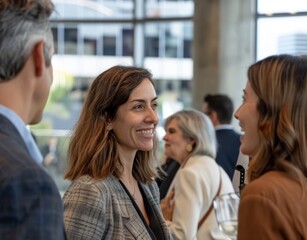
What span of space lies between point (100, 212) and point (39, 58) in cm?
118

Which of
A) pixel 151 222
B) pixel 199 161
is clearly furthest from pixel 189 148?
pixel 151 222

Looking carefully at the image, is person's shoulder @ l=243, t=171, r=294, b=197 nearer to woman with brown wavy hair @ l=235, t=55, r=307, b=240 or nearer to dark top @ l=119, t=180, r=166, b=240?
woman with brown wavy hair @ l=235, t=55, r=307, b=240

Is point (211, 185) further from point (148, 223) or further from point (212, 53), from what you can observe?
point (212, 53)

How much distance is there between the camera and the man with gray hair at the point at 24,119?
57.1 inches

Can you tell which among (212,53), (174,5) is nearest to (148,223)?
Answer: (212,53)

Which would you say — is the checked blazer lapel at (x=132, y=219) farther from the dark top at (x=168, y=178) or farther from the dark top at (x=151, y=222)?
the dark top at (x=168, y=178)

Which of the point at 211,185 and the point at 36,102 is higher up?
the point at 36,102

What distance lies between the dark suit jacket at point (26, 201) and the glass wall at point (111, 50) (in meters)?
9.15

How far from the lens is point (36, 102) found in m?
1.62

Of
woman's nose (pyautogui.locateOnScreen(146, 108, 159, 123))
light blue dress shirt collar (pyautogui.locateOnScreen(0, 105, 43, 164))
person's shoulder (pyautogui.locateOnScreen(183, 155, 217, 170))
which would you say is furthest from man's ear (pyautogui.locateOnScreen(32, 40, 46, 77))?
person's shoulder (pyautogui.locateOnScreen(183, 155, 217, 170))

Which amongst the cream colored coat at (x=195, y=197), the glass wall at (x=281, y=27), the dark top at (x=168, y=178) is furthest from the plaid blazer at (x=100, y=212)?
the glass wall at (x=281, y=27)

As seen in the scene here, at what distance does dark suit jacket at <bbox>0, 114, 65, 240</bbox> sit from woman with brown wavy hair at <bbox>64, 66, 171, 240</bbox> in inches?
49.2

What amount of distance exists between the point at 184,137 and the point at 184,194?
631 millimetres

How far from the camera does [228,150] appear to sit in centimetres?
605
